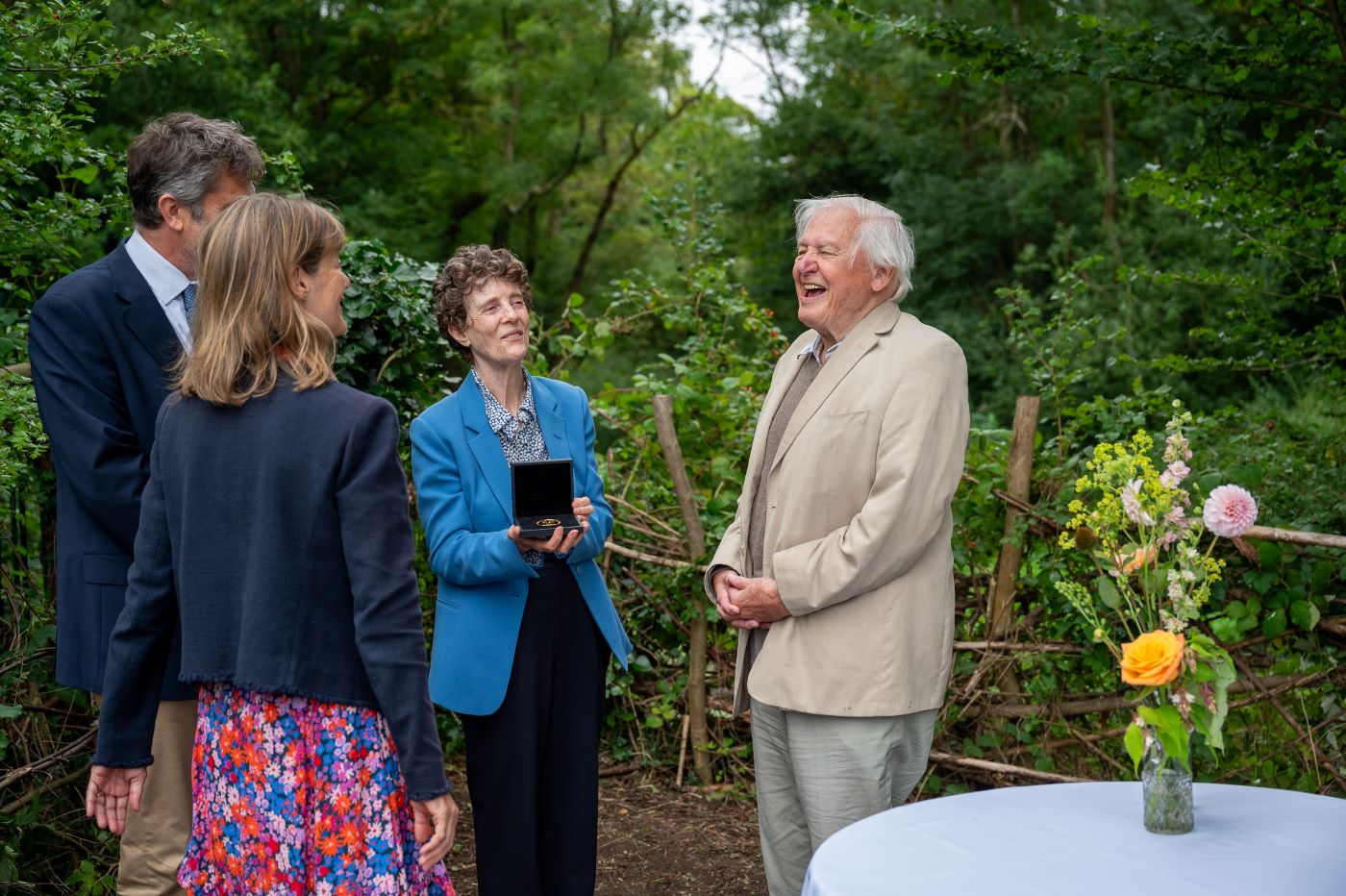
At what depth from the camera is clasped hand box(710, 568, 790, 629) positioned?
2.92 m

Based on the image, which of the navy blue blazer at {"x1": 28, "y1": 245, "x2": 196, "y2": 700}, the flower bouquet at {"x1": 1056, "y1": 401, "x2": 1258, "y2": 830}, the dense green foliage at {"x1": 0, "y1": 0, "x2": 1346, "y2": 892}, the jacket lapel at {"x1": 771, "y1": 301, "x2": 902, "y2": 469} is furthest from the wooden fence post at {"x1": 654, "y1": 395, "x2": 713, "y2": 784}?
the flower bouquet at {"x1": 1056, "y1": 401, "x2": 1258, "y2": 830}

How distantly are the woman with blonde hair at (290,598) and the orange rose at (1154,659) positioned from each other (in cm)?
117

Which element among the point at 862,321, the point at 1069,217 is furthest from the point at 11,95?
the point at 1069,217

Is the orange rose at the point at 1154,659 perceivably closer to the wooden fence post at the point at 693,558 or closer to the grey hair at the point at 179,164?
the grey hair at the point at 179,164

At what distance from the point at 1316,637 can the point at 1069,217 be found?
14603 mm

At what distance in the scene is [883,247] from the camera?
9.80 feet

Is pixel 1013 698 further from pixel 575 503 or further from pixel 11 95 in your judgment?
pixel 11 95

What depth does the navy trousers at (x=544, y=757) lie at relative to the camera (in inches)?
118

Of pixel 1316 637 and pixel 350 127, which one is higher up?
pixel 350 127

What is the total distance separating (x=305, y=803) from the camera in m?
2.05

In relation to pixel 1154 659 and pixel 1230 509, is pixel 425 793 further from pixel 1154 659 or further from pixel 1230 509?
pixel 1230 509

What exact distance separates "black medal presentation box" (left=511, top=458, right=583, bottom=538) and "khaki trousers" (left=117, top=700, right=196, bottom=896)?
0.81 m

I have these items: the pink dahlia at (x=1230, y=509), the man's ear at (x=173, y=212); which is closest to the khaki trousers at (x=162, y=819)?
the man's ear at (x=173, y=212)

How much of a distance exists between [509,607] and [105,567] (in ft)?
3.10
